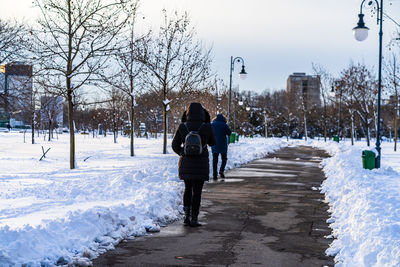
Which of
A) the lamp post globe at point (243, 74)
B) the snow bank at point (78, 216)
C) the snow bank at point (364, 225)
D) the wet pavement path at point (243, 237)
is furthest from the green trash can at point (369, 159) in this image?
the lamp post globe at point (243, 74)

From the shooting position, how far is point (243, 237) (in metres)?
6.41

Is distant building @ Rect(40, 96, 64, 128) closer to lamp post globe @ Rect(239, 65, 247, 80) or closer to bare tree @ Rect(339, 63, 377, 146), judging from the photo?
lamp post globe @ Rect(239, 65, 247, 80)

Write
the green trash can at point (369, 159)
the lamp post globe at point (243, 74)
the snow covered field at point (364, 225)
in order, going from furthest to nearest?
the lamp post globe at point (243, 74), the green trash can at point (369, 159), the snow covered field at point (364, 225)

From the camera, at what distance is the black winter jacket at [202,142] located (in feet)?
23.0

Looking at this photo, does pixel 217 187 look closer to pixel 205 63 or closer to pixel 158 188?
pixel 158 188

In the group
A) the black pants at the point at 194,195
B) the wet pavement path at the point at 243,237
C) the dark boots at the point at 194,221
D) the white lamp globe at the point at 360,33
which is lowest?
the wet pavement path at the point at 243,237

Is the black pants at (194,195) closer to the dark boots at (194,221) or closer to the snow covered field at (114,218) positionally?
the dark boots at (194,221)

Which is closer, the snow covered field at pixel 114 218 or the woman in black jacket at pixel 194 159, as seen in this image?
the snow covered field at pixel 114 218

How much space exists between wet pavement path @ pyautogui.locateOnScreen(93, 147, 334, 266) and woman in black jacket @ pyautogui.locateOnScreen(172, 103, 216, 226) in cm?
40

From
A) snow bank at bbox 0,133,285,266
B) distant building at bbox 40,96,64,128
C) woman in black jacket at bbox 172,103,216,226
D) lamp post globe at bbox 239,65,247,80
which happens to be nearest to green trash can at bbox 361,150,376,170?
snow bank at bbox 0,133,285,266

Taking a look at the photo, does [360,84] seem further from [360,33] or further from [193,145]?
[193,145]

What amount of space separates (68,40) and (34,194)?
876 cm

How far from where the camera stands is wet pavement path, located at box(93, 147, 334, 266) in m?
5.26

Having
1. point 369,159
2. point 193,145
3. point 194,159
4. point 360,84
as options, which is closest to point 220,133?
point 369,159
